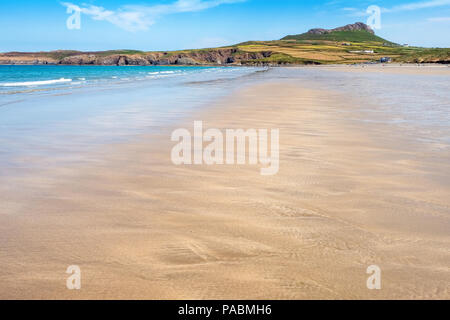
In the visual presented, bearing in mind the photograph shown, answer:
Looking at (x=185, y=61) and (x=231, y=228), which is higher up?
(x=185, y=61)

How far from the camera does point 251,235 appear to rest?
124 inches

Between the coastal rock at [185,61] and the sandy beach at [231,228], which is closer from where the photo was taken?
the sandy beach at [231,228]

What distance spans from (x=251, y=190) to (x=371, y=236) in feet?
5.29

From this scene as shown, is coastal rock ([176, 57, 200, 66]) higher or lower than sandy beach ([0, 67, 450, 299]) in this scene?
higher

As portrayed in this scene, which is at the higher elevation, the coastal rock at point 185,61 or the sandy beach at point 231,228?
the coastal rock at point 185,61

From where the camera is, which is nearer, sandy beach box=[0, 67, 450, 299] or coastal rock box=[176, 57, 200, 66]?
sandy beach box=[0, 67, 450, 299]

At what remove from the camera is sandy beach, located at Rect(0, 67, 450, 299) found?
2441 millimetres

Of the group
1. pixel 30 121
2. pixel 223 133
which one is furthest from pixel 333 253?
pixel 30 121

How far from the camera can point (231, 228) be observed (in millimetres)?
3301

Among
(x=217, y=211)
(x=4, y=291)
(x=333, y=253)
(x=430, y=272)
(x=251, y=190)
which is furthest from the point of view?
(x=251, y=190)

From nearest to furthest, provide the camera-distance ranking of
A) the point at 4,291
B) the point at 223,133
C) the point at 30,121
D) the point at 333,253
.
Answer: the point at 4,291 < the point at 333,253 < the point at 223,133 < the point at 30,121

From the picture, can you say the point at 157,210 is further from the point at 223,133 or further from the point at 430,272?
the point at 223,133

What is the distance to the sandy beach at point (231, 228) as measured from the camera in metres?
2.44

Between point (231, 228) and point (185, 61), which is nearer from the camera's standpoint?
point (231, 228)
